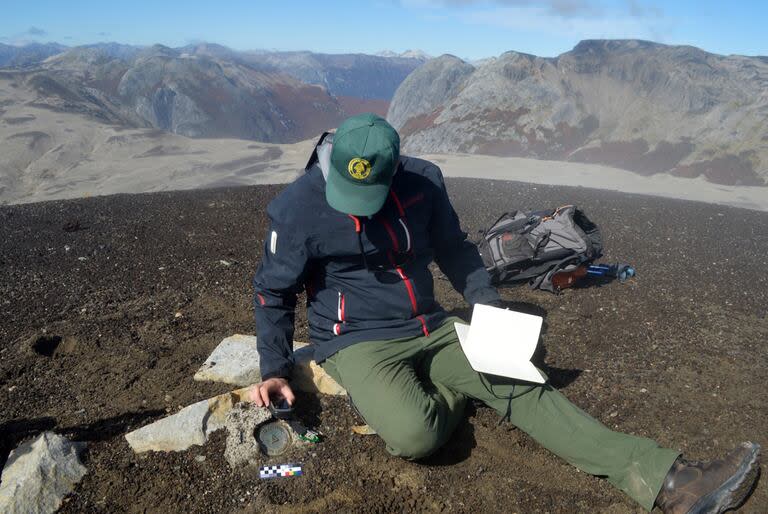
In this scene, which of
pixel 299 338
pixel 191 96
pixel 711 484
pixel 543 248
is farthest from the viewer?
pixel 191 96

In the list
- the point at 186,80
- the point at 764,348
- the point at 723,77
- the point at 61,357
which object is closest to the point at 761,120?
the point at 723,77

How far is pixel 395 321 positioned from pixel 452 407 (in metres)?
0.61

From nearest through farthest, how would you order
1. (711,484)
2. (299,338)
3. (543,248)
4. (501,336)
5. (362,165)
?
(711,484) < (362,165) < (501,336) < (299,338) < (543,248)

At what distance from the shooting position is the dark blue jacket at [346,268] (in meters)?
3.21

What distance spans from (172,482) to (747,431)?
3.44 meters

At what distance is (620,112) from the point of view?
1141 inches

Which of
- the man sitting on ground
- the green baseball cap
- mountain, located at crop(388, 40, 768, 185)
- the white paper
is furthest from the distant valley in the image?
the green baseball cap

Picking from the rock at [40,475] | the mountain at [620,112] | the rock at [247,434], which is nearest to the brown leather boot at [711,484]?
the rock at [247,434]

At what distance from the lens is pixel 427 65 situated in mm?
44344

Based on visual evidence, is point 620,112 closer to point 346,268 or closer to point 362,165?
point 346,268

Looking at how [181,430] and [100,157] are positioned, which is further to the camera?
[100,157]

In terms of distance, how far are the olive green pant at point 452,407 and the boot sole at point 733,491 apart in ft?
0.72

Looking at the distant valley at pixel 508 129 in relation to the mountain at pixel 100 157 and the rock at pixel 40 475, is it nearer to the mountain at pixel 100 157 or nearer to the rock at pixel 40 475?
the mountain at pixel 100 157

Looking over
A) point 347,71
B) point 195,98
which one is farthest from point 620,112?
point 347,71
